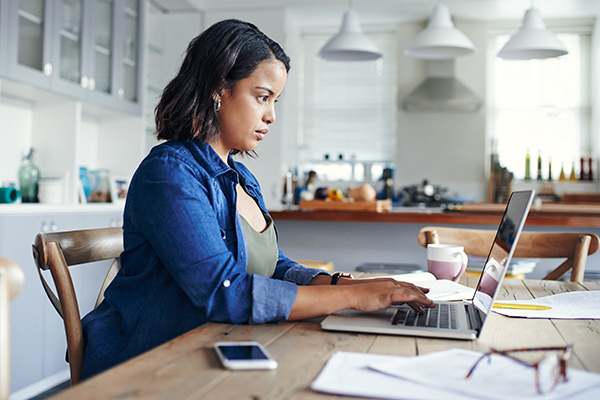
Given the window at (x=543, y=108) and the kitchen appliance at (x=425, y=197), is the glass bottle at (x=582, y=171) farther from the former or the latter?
the kitchen appliance at (x=425, y=197)

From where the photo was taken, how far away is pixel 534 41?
332cm

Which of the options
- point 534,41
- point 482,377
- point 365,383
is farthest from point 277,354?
point 534,41

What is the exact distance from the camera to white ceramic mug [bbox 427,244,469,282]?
1.42 m

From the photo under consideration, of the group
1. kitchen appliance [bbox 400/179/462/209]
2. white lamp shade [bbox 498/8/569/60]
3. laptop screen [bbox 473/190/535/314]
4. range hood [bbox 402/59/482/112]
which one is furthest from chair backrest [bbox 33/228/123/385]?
range hood [bbox 402/59/482/112]

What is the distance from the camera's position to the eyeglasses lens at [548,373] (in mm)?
573

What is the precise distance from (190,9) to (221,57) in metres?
4.04

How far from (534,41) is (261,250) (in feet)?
9.17

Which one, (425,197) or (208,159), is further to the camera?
(425,197)

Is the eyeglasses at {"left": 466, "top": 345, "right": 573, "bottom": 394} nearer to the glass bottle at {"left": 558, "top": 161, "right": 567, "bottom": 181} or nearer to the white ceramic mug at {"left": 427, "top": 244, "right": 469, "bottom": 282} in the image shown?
the white ceramic mug at {"left": 427, "top": 244, "right": 469, "bottom": 282}

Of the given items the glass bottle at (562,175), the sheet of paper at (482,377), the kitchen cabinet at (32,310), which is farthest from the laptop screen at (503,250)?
the glass bottle at (562,175)

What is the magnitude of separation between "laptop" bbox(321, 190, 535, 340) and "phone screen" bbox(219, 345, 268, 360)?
0.65ft

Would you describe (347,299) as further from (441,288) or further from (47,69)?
(47,69)

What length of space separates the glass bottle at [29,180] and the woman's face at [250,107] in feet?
6.96

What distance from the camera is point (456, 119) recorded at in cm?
540
